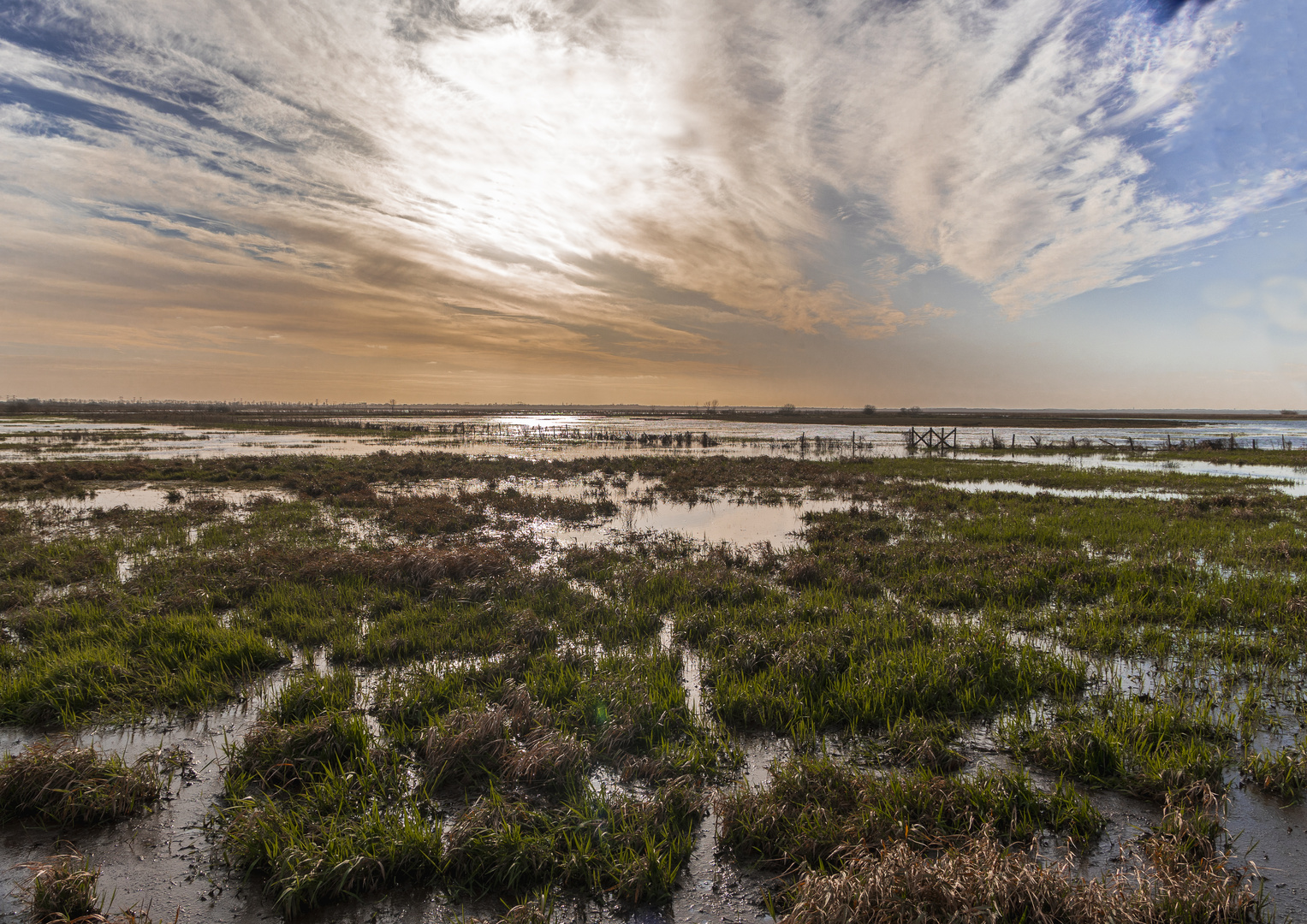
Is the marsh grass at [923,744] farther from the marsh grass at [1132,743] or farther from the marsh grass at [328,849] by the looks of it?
the marsh grass at [328,849]

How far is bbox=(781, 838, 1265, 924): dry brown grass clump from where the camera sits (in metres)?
3.70

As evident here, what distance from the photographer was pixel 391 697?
23.3ft

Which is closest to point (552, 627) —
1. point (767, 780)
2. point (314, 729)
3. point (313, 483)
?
point (314, 729)

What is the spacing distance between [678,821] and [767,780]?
118 centimetres

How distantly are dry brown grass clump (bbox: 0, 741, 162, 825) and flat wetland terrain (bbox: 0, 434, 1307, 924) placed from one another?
3 cm

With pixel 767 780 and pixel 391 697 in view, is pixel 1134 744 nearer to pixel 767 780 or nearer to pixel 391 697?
pixel 767 780

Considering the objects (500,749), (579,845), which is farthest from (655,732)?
(579,845)

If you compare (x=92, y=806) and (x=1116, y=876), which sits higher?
(x=1116, y=876)

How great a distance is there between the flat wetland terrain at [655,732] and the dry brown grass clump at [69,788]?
0.03m

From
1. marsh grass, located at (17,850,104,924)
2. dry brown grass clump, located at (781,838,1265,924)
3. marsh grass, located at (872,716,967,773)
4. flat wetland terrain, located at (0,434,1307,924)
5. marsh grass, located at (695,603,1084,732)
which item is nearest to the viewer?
dry brown grass clump, located at (781,838,1265,924)

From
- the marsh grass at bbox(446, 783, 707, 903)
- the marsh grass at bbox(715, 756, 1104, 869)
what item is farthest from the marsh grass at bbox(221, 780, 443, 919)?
the marsh grass at bbox(715, 756, 1104, 869)

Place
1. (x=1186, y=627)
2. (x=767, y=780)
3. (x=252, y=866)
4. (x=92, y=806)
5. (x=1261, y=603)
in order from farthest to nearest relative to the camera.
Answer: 1. (x=1261, y=603)
2. (x=1186, y=627)
3. (x=767, y=780)
4. (x=92, y=806)
5. (x=252, y=866)

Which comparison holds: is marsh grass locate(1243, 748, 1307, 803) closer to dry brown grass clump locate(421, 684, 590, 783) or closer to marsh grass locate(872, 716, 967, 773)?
marsh grass locate(872, 716, 967, 773)

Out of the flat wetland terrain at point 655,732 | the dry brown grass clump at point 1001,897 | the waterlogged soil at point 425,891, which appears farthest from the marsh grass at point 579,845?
the dry brown grass clump at point 1001,897
